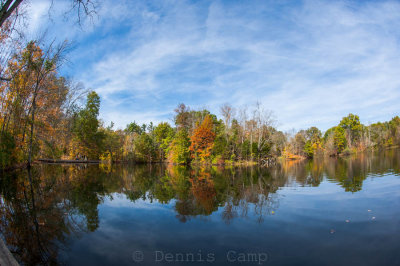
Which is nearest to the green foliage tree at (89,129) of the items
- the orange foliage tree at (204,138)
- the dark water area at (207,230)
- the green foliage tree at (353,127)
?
the orange foliage tree at (204,138)

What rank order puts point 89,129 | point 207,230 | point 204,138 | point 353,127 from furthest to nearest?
point 353,127, point 89,129, point 204,138, point 207,230

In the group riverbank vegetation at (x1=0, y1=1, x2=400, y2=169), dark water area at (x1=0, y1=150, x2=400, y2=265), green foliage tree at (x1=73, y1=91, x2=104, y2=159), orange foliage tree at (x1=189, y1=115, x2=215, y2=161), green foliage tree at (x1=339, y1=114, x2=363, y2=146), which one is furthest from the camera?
green foliage tree at (x1=339, y1=114, x2=363, y2=146)

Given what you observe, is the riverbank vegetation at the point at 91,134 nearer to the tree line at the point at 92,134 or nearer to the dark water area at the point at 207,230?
the tree line at the point at 92,134

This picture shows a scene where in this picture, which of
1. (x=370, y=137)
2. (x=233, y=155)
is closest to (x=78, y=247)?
(x=233, y=155)

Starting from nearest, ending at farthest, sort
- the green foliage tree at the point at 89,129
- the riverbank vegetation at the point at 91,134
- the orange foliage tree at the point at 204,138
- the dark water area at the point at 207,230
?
the dark water area at the point at 207,230 → the riverbank vegetation at the point at 91,134 → the orange foliage tree at the point at 204,138 → the green foliage tree at the point at 89,129

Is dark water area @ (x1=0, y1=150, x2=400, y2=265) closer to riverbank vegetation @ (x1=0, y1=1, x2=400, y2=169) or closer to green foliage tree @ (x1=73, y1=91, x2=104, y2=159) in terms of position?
riverbank vegetation @ (x1=0, y1=1, x2=400, y2=169)

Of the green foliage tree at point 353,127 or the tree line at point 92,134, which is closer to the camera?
the tree line at point 92,134

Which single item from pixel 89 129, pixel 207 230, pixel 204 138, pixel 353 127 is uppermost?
pixel 353 127

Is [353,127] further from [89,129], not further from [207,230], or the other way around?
[207,230]

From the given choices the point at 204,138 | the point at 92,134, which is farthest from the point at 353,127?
the point at 92,134

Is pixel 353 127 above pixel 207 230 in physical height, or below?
above

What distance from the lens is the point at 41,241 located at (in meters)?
5.09

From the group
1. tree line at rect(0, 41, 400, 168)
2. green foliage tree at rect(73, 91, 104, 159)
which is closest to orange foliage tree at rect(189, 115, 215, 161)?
tree line at rect(0, 41, 400, 168)

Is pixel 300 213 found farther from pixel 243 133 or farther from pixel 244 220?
pixel 243 133
